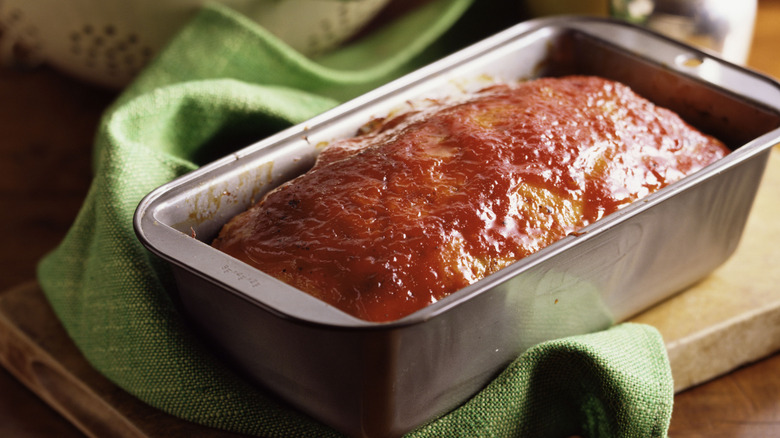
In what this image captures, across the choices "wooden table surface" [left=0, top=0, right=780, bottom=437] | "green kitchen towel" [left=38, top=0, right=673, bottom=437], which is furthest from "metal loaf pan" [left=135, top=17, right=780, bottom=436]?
"wooden table surface" [left=0, top=0, right=780, bottom=437]

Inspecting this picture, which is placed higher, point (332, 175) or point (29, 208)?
point (332, 175)

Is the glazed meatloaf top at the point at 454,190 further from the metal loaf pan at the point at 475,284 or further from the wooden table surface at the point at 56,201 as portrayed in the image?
the wooden table surface at the point at 56,201

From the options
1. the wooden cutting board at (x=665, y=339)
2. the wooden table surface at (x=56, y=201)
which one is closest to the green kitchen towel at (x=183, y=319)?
the wooden cutting board at (x=665, y=339)

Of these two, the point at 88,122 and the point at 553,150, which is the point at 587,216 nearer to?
the point at 553,150

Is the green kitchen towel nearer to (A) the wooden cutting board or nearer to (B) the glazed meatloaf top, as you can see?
(A) the wooden cutting board

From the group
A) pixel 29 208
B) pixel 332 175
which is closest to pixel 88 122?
pixel 29 208

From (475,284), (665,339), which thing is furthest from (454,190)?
(665,339)
